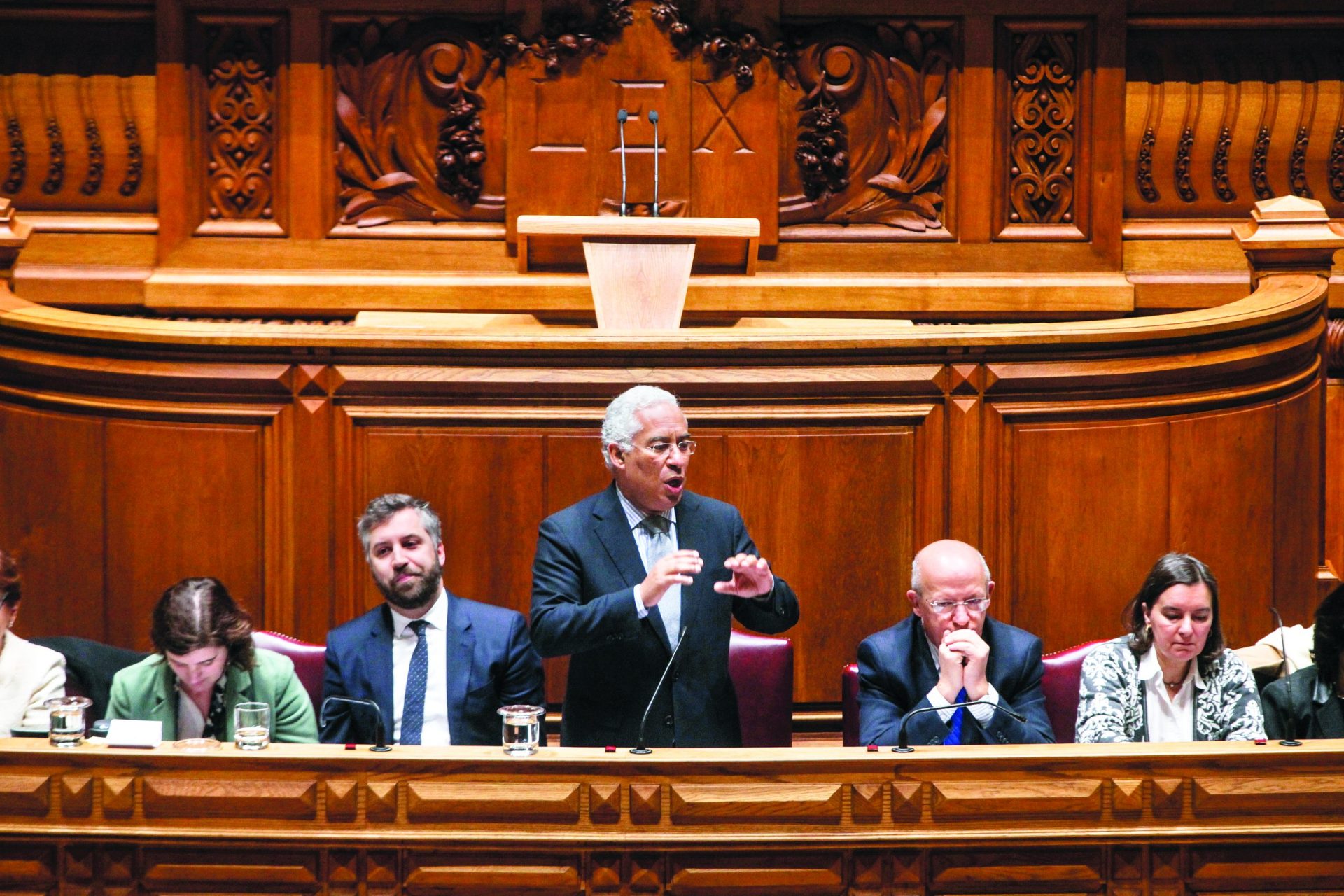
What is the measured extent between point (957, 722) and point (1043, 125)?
4.11m

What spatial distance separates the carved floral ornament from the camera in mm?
6539

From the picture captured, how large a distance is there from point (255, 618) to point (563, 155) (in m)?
2.92

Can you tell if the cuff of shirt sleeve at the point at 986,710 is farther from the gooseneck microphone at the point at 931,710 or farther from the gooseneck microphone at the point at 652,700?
the gooseneck microphone at the point at 652,700

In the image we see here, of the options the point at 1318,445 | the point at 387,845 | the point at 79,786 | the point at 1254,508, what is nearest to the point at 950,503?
the point at 1254,508

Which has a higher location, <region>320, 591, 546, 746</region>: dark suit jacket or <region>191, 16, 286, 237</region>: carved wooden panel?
<region>191, 16, 286, 237</region>: carved wooden panel

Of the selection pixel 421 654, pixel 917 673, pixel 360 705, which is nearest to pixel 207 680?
pixel 360 705

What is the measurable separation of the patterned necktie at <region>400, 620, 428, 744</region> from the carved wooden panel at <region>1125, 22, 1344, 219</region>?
14.3ft

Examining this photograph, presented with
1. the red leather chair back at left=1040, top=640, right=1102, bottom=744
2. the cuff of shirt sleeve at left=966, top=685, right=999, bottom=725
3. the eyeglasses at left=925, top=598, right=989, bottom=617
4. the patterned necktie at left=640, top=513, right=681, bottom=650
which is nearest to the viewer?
the cuff of shirt sleeve at left=966, top=685, right=999, bottom=725

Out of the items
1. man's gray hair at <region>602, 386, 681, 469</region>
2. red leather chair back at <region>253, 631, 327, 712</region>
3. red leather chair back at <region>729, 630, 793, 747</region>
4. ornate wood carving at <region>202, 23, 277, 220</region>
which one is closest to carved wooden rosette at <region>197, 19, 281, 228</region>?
ornate wood carving at <region>202, 23, 277, 220</region>

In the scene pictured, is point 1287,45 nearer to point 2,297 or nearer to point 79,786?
point 2,297

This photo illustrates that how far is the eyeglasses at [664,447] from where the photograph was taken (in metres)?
3.21

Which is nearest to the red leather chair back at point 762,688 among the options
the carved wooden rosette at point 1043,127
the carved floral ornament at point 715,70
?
the carved floral ornament at point 715,70

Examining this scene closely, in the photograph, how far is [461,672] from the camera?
326 centimetres

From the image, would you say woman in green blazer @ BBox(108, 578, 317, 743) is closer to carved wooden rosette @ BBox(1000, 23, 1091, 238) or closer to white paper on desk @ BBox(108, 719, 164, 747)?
white paper on desk @ BBox(108, 719, 164, 747)
